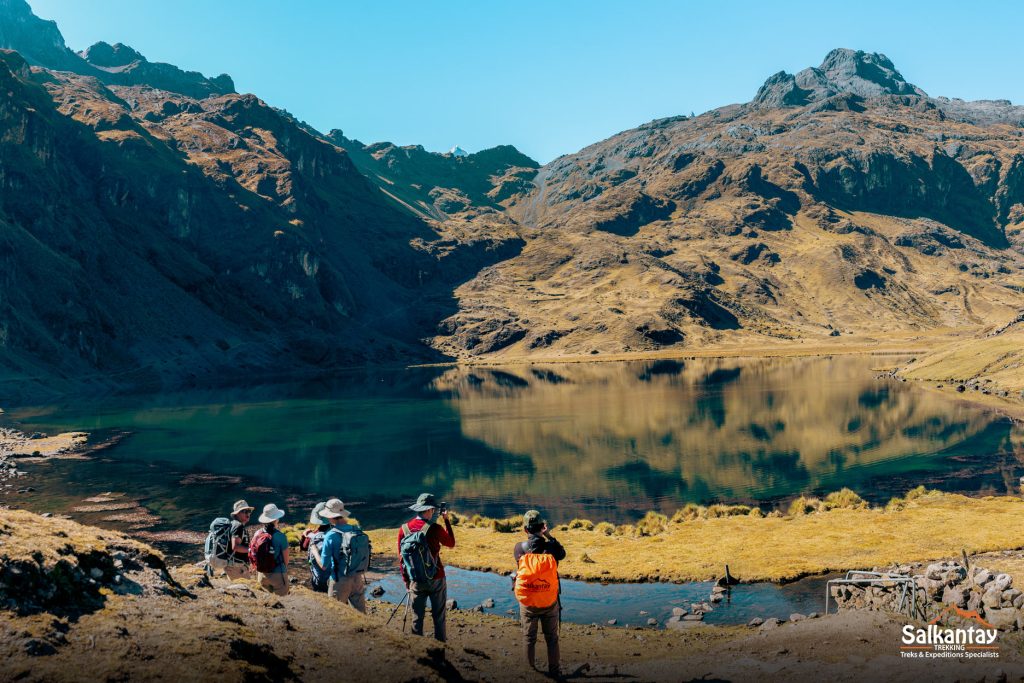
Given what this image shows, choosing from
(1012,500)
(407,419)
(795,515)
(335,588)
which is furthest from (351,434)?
(335,588)

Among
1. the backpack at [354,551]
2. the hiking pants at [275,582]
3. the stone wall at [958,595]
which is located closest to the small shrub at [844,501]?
the stone wall at [958,595]

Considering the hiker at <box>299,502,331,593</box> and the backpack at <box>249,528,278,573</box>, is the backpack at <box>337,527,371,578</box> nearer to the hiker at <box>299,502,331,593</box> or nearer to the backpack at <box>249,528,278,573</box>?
the hiker at <box>299,502,331,593</box>

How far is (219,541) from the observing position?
77.6 ft

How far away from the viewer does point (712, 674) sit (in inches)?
774

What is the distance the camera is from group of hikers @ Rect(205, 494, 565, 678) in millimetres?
17344

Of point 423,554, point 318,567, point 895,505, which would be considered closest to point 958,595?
point 423,554

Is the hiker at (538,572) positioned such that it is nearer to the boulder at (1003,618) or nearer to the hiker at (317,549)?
the hiker at (317,549)

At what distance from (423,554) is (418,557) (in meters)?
0.15

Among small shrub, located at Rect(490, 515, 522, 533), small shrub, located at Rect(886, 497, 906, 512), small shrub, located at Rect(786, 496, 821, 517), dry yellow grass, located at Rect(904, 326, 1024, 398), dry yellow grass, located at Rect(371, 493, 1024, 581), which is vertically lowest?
small shrub, located at Rect(490, 515, 522, 533)

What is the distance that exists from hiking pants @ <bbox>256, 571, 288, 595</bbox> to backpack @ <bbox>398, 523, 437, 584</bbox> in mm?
4914

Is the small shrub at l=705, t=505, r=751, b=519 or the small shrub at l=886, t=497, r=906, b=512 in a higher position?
the small shrub at l=886, t=497, r=906, b=512

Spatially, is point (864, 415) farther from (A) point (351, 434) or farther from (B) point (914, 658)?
(B) point (914, 658)

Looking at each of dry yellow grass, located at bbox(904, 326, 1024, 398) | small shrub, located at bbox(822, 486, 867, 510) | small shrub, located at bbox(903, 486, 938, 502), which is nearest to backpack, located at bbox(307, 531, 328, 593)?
small shrub, located at bbox(822, 486, 867, 510)

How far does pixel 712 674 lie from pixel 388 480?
2524 inches
